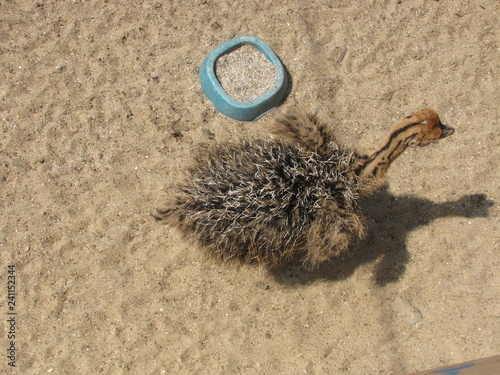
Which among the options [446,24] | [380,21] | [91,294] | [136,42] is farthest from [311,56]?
[91,294]

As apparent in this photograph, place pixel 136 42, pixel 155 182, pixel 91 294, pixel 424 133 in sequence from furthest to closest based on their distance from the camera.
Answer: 1. pixel 136 42
2. pixel 155 182
3. pixel 91 294
4. pixel 424 133

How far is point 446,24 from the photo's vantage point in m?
4.60

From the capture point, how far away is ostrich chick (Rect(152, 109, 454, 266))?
2.92 meters

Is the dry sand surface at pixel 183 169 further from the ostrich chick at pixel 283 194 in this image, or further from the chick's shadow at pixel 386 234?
the ostrich chick at pixel 283 194

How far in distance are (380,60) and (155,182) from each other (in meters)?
2.51

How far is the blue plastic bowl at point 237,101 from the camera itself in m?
4.07

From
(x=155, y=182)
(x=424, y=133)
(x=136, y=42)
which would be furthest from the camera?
(x=136, y=42)

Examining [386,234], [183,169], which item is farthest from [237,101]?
[386,234]

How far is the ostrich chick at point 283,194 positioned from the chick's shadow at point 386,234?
0.72m

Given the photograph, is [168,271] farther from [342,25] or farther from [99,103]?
[342,25]

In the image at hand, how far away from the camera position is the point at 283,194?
292cm

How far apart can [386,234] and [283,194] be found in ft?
4.86

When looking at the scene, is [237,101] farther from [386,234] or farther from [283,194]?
Answer: [386,234]

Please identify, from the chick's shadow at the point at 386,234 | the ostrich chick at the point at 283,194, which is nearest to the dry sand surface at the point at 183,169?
the chick's shadow at the point at 386,234
